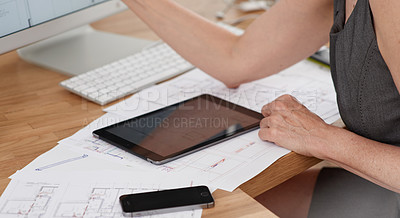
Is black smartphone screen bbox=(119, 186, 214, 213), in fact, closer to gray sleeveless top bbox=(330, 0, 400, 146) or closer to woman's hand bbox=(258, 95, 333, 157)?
woman's hand bbox=(258, 95, 333, 157)

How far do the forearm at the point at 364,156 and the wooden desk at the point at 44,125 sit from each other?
1.9 inches

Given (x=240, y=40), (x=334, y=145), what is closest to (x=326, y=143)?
(x=334, y=145)

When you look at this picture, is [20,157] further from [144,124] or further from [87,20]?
[87,20]

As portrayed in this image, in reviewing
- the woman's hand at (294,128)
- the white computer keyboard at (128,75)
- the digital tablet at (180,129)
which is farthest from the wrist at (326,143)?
the white computer keyboard at (128,75)

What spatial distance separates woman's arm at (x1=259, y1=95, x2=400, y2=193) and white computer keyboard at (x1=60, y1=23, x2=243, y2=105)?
32cm

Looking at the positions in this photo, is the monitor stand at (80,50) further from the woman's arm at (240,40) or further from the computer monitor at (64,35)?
the woman's arm at (240,40)

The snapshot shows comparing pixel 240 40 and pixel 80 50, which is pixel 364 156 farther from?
pixel 80 50

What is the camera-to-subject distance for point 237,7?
1641mm

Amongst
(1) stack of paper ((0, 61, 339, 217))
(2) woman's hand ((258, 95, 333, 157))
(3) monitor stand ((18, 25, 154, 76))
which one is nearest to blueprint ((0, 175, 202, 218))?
(1) stack of paper ((0, 61, 339, 217))

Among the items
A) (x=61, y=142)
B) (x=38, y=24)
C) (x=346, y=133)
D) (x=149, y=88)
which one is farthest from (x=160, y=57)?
(x=346, y=133)

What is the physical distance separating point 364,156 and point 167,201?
13.4 inches

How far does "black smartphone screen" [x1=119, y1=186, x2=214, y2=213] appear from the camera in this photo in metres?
0.72

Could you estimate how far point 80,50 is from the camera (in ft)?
4.28

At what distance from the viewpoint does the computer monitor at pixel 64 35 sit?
1.05m
